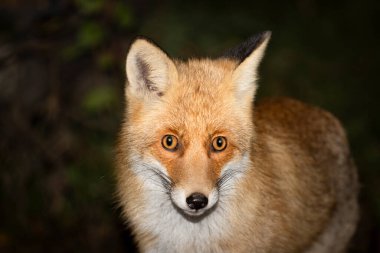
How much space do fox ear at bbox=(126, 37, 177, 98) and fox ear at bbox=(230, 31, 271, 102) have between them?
1.41 feet

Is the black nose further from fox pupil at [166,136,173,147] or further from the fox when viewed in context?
fox pupil at [166,136,173,147]

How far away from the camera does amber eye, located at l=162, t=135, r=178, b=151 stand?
3.34 metres

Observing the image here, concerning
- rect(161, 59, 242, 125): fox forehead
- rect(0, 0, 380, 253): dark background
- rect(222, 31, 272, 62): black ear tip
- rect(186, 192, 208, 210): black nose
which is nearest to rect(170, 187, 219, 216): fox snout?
rect(186, 192, 208, 210): black nose

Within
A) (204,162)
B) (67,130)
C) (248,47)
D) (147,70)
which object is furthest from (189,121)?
(67,130)

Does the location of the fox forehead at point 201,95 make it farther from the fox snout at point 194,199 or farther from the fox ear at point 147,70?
the fox snout at point 194,199

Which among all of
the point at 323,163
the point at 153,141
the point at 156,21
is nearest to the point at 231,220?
the point at 153,141

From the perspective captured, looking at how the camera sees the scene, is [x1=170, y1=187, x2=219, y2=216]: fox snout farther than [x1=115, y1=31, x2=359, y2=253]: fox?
No

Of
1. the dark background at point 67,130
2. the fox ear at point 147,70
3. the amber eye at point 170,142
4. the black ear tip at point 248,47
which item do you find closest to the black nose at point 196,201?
the amber eye at point 170,142

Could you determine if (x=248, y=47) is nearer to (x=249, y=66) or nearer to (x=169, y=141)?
(x=249, y=66)

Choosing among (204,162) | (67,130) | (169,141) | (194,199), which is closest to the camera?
(194,199)

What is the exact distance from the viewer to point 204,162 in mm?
3275

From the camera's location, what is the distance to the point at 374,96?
8.50 meters

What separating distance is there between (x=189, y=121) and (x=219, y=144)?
0.24 m

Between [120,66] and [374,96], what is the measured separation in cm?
405
